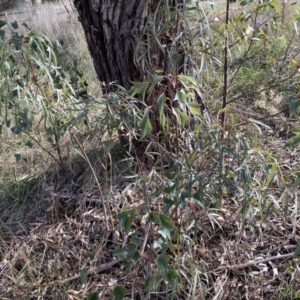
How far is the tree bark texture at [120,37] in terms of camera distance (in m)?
2.35

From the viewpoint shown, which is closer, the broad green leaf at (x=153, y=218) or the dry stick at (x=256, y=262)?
the broad green leaf at (x=153, y=218)

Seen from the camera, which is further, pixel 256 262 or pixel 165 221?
pixel 256 262

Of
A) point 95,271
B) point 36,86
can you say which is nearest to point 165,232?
point 95,271

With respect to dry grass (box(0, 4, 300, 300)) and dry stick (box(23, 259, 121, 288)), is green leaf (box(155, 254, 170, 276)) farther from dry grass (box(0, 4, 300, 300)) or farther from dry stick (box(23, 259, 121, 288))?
dry stick (box(23, 259, 121, 288))

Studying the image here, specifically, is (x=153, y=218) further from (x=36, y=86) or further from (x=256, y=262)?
(x=36, y=86)

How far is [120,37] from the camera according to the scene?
8.18 ft

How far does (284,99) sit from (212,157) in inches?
56.4

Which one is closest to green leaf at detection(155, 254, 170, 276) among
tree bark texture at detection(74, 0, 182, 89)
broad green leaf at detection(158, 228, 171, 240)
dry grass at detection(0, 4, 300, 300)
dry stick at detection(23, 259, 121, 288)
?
broad green leaf at detection(158, 228, 171, 240)

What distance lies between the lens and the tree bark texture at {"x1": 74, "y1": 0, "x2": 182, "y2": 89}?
2.35 metres

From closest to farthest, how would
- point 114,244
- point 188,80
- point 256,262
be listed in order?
point 188,80, point 256,262, point 114,244

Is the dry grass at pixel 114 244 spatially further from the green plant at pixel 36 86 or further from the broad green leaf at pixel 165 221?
the green plant at pixel 36 86

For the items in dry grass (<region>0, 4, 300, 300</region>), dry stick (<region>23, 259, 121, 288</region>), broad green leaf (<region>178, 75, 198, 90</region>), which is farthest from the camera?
dry stick (<region>23, 259, 121, 288</region>)

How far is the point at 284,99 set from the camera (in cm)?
326

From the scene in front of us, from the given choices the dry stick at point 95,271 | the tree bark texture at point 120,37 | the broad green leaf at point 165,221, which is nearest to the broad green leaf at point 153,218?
the broad green leaf at point 165,221
